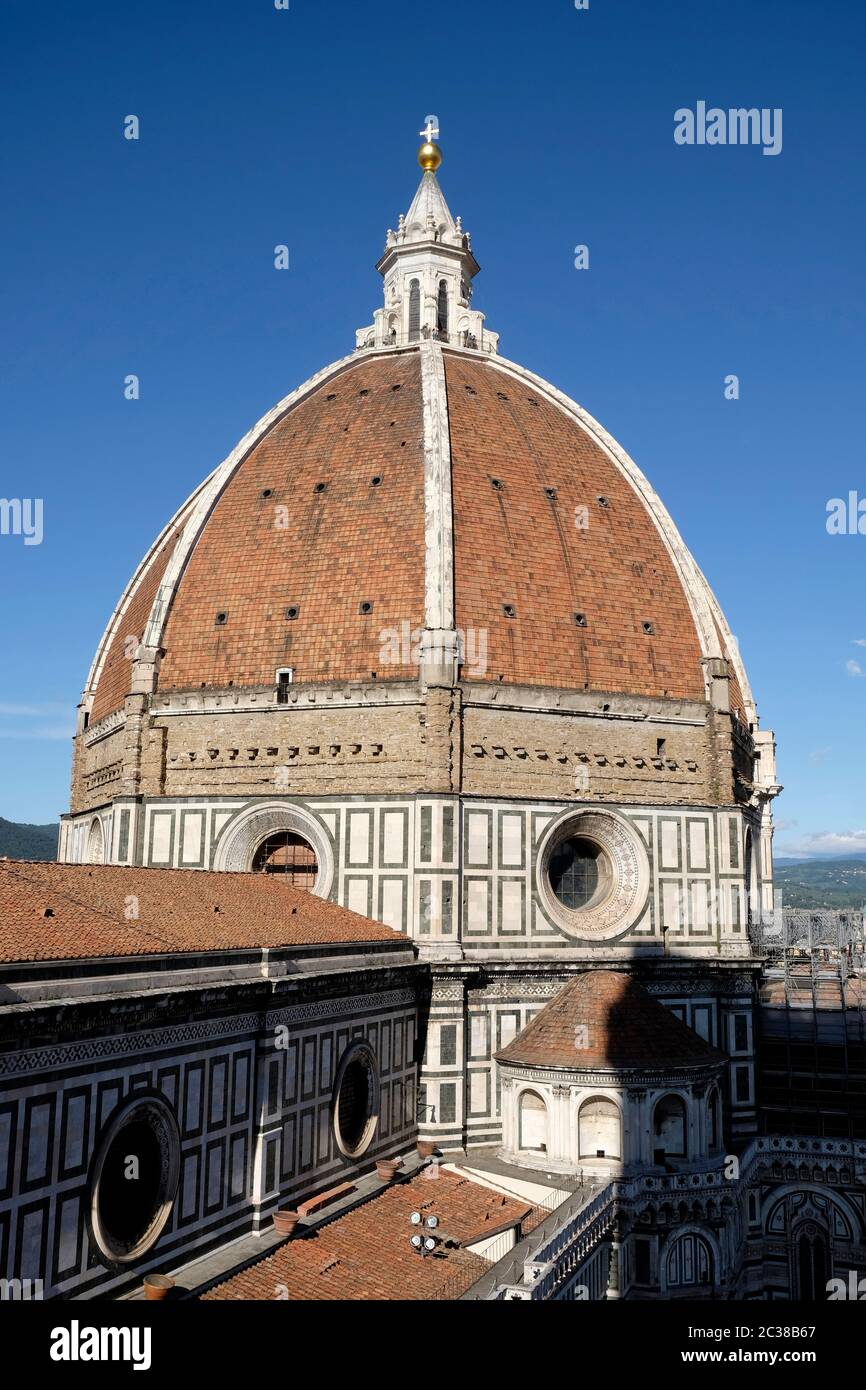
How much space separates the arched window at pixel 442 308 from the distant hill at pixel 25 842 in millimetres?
82590

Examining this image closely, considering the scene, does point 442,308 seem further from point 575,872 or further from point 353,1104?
point 353,1104

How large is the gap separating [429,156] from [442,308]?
5721 mm

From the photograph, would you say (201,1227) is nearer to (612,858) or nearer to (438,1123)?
(438,1123)

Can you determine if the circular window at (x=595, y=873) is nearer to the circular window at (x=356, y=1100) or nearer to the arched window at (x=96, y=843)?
the circular window at (x=356, y=1100)

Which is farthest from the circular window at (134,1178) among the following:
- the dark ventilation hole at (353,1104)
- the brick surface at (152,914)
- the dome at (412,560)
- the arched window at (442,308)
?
the arched window at (442,308)

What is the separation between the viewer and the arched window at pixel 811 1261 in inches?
1027

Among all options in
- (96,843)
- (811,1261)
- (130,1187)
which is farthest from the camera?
(96,843)

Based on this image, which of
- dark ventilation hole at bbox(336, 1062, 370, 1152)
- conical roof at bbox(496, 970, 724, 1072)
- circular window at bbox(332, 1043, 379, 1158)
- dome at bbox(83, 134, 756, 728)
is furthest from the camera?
dome at bbox(83, 134, 756, 728)

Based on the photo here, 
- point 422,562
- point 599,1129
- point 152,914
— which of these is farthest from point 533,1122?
point 422,562

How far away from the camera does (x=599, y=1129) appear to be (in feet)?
73.8

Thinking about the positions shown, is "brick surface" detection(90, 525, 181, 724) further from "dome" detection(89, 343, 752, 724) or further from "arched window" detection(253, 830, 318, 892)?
"arched window" detection(253, 830, 318, 892)

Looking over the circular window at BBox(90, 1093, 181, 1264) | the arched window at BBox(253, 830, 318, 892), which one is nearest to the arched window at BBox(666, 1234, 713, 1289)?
the arched window at BBox(253, 830, 318, 892)

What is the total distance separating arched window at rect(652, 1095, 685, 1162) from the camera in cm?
2281

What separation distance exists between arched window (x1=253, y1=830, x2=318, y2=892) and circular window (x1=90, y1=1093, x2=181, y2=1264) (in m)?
11.3
